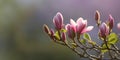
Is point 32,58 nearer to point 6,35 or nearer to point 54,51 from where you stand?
point 54,51

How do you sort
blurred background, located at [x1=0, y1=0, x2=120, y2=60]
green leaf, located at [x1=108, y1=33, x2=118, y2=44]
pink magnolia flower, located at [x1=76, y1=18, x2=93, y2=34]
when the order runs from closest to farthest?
green leaf, located at [x1=108, y1=33, x2=118, y2=44] → pink magnolia flower, located at [x1=76, y1=18, x2=93, y2=34] → blurred background, located at [x1=0, y1=0, x2=120, y2=60]

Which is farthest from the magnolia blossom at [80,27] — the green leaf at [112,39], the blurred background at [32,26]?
the blurred background at [32,26]

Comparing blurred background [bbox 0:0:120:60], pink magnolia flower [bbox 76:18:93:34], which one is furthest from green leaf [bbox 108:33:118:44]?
blurred background [bbox 0:0:120:60]

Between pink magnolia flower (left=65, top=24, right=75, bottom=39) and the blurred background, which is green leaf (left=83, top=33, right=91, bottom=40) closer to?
pink magnolia flower (left=65, top=24, right=75, bottom=39)

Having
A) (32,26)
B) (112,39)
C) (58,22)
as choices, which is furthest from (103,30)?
(32,26)

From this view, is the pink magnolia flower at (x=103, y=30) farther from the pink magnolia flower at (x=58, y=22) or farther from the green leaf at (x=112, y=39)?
the pink magnolia flower at (x=58, y=22)

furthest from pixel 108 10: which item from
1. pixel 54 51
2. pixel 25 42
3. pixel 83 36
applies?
pixel 83 36

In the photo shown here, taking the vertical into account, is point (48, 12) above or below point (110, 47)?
above
